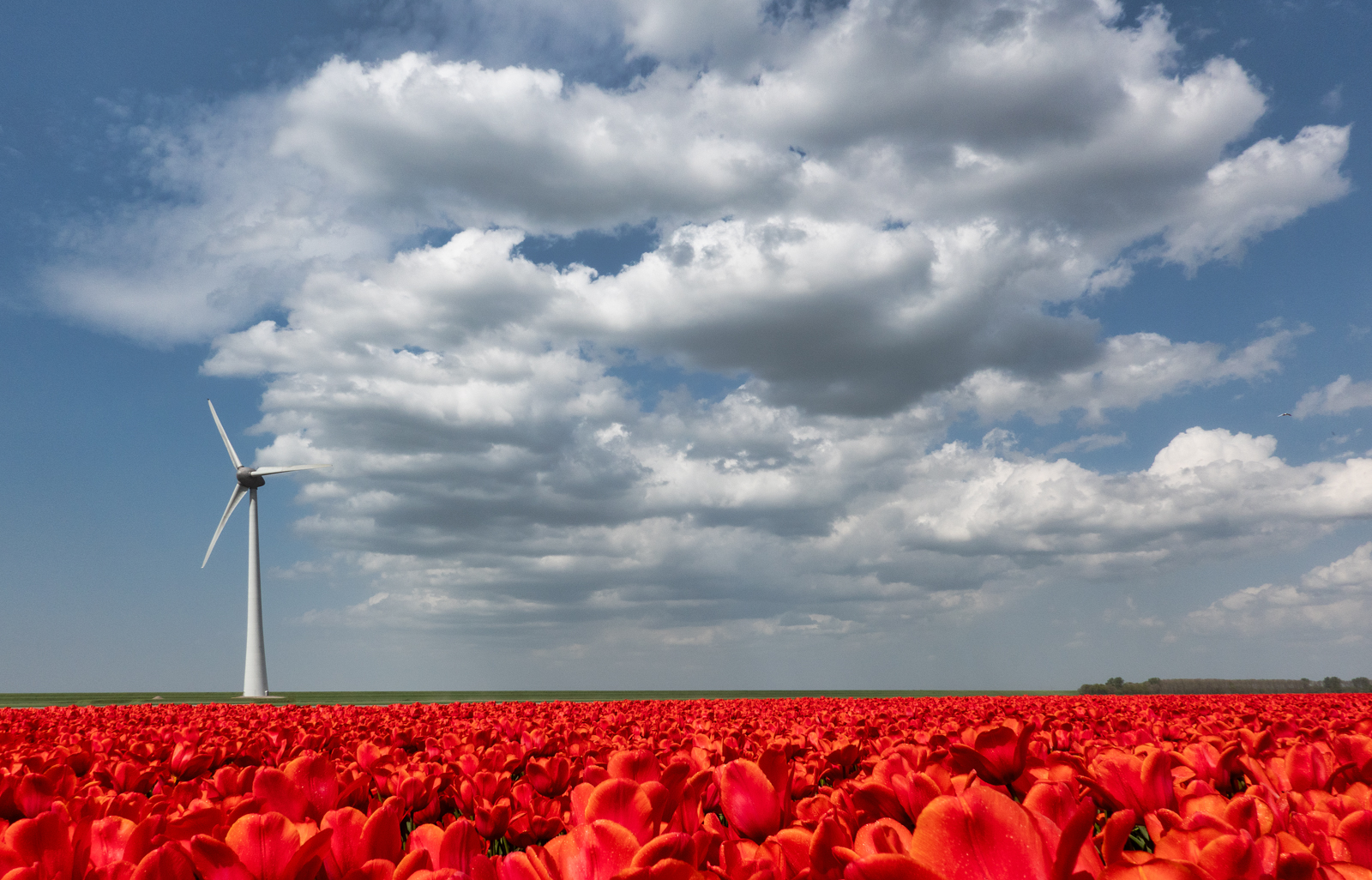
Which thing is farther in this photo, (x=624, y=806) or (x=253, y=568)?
(x=253, y=568)

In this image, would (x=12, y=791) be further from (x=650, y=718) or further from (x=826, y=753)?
(x=650, y=718)

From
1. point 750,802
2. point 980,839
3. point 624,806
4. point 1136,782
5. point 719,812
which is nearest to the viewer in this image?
point 980,839

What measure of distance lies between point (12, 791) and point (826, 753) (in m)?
4.69

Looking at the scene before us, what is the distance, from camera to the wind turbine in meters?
54.5

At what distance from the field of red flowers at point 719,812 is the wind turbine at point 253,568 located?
53.3 metres

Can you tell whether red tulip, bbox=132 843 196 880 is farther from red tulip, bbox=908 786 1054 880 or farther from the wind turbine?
the wind turbine

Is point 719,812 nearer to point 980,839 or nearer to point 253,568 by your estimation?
point 980,839

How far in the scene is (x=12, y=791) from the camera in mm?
4457

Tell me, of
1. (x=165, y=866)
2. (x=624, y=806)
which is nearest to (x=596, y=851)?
(x=624, y=806)

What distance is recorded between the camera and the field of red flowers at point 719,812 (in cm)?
183

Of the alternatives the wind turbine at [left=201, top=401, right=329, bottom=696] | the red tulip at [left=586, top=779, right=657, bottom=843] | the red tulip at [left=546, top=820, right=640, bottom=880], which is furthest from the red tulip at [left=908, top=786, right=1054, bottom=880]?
the wind turbine at [left=201, top=401, right=329, bottom=696]

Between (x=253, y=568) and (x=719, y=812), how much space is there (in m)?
57.5

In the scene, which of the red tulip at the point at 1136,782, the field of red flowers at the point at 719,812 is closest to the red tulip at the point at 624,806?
the field of red flowers at the point at 719,812

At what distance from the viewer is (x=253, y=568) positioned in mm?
54312
